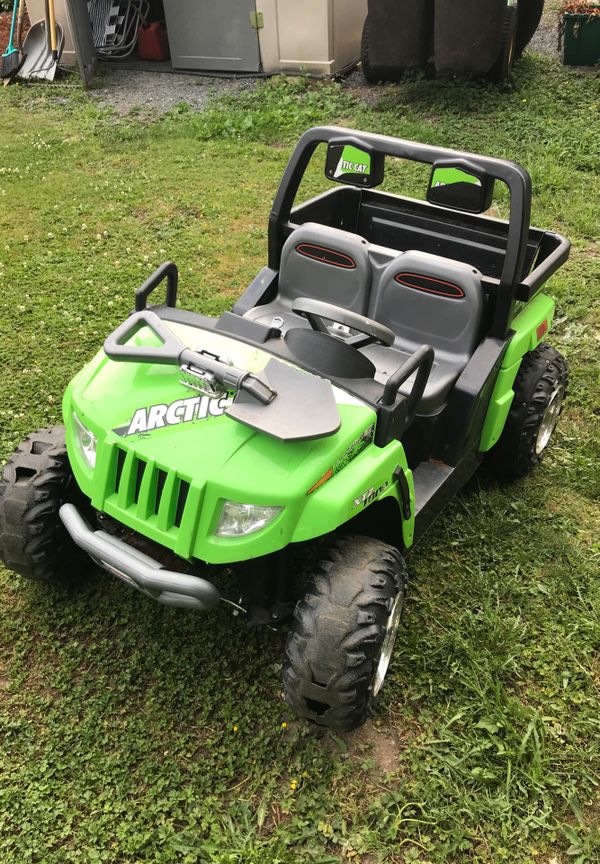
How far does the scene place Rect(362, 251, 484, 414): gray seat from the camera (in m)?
3.00

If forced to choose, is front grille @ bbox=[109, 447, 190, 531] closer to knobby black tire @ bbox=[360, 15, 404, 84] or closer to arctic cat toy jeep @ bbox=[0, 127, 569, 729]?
arctic cat toy jeep @ bbox=[0, 127, 569, 729]

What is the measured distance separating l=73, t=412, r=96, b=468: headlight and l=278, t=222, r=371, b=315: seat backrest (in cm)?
126

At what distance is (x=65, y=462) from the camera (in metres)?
2.78

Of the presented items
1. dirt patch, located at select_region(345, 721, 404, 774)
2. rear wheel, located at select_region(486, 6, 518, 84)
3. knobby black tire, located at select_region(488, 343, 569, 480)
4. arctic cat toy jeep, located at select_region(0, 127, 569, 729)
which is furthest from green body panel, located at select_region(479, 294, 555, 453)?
rear wheel, located at select_region(486, 6, 518, 84)

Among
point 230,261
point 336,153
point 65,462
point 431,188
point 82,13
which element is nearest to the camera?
point 65,462

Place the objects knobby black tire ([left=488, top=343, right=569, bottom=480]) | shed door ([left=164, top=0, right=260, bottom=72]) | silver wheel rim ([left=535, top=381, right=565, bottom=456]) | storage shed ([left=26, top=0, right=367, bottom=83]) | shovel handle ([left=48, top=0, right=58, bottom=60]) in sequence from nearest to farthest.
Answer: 1. knobby black tire ([left=488, top=343, right=569, bottom=480])
2. silver wheel rim ([left=535, top=381, right=565, bottom=456])
3. storage shed ([left=26, top=0, right=367, bottom=83])
4. shed door ([left=164, top=0, right=260, bottom=72])
5. shovel handle ([left=48, top=0, right=58, bottom=60])

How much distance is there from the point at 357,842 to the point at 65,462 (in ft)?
5.32

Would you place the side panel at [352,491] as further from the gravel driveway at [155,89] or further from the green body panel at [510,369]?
the gravel driveway at [155,89]

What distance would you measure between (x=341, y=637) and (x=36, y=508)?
1189 mm

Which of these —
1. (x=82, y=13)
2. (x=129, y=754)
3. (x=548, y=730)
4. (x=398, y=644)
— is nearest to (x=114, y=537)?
(x=129, y=754)

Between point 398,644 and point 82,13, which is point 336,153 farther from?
point 82,13

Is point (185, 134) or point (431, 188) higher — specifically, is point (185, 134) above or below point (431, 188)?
below

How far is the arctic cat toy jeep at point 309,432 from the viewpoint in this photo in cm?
228

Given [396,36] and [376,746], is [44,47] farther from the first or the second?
[376,746]
